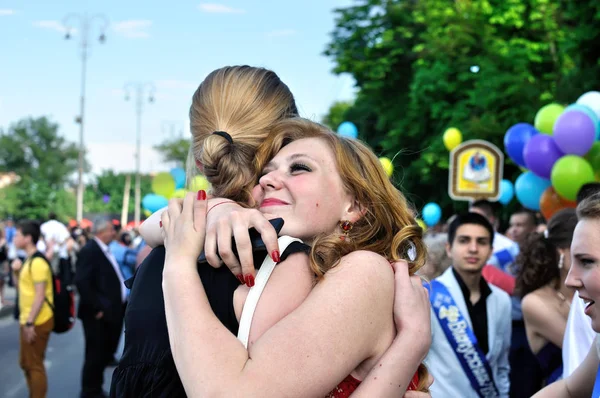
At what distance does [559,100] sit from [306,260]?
1679 centimetres

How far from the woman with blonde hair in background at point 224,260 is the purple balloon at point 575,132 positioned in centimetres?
619

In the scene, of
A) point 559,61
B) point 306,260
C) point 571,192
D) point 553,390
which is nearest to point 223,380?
point 306,260

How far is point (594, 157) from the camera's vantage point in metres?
8.02

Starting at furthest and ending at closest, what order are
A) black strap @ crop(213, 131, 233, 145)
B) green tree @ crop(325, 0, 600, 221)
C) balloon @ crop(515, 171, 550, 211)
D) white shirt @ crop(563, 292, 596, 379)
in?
green tree @ crop(325, 0, 600, 221), balloon @ crop(515, 171, 550, 211), white shirt @ crop(563, 292, 596, 379), black strap @ crop(213, 131, 233, 145)

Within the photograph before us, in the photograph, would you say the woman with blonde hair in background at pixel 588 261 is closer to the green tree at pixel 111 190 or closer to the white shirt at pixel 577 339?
the white shirt at pixel 577 339

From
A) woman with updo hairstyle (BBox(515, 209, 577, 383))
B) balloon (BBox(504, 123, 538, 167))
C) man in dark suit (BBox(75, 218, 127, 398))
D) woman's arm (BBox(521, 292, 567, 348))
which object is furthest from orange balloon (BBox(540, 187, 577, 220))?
man in dark suit (BBox(75, 218, 127, 398))

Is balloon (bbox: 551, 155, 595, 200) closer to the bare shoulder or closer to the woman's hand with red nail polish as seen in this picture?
the bare shoulder

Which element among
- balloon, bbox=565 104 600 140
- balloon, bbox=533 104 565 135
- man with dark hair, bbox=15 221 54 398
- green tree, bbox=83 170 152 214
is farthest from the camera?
green tree, bbox=83 170 152 214

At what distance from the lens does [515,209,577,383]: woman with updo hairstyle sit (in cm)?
432

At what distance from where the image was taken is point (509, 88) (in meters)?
22.0

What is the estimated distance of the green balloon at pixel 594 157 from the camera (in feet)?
26.2

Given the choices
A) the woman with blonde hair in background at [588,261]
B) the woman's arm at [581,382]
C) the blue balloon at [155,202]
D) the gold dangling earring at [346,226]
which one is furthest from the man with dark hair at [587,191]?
the blue balloon at [155,202]

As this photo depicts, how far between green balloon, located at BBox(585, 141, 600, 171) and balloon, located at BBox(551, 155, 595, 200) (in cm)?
22

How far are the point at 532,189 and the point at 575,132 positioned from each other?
4.17ft
